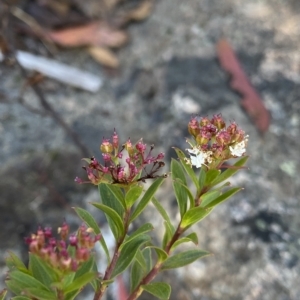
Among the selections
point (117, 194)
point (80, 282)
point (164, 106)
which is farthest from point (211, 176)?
point (164, 106)

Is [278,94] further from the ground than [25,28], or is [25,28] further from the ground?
[25,28]

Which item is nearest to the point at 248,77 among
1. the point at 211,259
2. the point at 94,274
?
the point at 211,259

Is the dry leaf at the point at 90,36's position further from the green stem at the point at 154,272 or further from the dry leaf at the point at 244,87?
the green stem at the point at 154,272

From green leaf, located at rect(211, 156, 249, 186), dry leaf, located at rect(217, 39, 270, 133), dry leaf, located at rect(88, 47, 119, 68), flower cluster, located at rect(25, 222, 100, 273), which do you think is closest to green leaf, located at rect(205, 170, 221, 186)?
green leaf, located at rect(211, 156, 249, 186)

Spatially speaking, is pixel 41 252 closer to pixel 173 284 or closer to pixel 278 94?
pixel 173 284

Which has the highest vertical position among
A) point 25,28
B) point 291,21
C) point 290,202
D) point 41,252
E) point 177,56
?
point 41,252

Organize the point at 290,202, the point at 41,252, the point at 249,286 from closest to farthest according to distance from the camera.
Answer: the point at 41,252, the point at 249,286, the point at 290,202

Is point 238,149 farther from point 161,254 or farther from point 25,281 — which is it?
point 25,281

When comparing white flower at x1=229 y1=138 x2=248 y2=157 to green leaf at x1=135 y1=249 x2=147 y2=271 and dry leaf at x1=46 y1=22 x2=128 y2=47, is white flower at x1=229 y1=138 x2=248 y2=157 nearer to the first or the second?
green leaf at x1=135 y1=249 x2=147 y2=271
